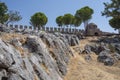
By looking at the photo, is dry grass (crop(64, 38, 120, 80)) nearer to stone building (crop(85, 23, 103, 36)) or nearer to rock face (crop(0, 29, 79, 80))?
rock face (crop(0, 29, 79, 80))

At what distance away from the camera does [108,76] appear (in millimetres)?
30422

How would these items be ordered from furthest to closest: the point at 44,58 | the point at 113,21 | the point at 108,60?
the point at 113,21 < the point at 108,60 < the point at 44,58

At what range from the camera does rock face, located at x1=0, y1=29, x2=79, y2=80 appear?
18922mm

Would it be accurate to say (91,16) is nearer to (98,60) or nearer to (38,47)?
(98,60)

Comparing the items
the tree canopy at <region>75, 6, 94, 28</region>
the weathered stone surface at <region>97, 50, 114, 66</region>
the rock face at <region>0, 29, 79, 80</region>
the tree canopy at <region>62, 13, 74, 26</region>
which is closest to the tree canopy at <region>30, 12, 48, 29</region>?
the tree canopy at <region>62, 13, 74, 26</region>

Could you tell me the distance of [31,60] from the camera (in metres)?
22.9

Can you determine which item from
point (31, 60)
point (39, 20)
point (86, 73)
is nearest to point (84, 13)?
point (39, 20)

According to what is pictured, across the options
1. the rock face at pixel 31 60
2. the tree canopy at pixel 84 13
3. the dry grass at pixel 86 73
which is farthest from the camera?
the tree canopy at pixel 84 13

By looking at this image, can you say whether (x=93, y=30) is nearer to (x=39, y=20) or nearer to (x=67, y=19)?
(x=39, y=20)

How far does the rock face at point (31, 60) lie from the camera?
18.9 metres

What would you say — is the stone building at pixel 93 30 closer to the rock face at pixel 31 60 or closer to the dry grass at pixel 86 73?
the dry grass at pixel 86 73

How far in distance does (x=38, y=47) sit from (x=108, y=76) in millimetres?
8254

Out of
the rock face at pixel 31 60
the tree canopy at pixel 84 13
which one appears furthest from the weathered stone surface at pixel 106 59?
the tree canopy at pixel 84 13

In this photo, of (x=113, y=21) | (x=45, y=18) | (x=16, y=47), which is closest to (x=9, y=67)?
(x=16, y=47)
